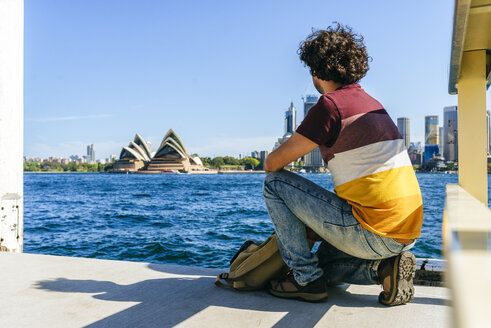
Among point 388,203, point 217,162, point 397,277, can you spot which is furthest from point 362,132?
point 217,162

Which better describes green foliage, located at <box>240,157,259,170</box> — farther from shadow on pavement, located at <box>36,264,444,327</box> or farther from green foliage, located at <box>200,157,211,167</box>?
shadow on pavement, located at <box>36,264,444,327</box>

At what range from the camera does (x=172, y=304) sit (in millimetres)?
1356

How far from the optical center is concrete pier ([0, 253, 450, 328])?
47.6 inches

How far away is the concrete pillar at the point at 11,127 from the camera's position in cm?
233

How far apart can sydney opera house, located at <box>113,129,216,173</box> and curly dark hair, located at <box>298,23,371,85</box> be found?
1942 inches

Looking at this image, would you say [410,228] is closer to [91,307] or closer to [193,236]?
[91,307]

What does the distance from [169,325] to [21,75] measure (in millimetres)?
2057

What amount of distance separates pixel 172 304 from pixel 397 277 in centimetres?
75

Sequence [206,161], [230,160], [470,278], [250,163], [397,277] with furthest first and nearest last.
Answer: [230,160]
[250,163]
[206,161]
[397,277]
[470,278]

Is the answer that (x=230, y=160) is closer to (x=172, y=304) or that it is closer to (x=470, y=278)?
(x=172, y=304)

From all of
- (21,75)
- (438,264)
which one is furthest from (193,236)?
(438,264)

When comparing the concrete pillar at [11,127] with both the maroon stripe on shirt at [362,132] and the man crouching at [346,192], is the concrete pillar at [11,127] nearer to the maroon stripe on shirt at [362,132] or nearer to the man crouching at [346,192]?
the man crouching at [346,192]

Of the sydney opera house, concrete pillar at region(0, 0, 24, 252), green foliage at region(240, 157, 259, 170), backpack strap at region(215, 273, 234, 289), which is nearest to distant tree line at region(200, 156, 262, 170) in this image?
green foliage at region(240, 157, 259, 170)

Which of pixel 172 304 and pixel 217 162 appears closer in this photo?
pixel 172 304
